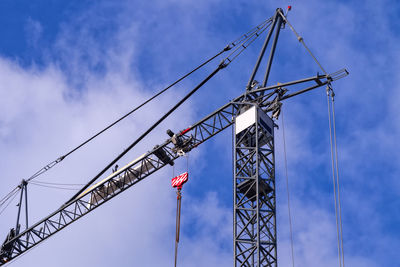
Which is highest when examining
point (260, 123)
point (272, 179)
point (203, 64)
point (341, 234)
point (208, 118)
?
point (203, 64)

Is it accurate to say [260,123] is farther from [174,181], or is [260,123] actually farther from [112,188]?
[112,188]

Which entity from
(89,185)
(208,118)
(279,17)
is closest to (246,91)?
(208,118)

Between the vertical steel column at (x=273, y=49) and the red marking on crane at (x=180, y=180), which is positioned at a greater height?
the vertical steel column at (x=273, y=49)

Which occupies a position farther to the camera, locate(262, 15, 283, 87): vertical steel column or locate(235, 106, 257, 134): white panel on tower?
locate(262, 15, 283, 87): vertical steel column

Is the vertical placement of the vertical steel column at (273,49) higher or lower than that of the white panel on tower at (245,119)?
higher

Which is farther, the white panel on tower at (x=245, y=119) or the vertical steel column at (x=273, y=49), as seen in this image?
Result: the vertical steel column at (x=273, y=49)

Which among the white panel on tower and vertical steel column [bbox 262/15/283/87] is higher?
vertical steel column [bbox 262/15/283/87]

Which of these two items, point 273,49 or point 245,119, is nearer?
point 245,119

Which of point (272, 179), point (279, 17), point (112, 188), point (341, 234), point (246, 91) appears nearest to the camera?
point (341, 234)

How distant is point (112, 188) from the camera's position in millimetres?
69375

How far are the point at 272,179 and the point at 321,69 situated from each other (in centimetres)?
914

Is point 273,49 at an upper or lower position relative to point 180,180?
upper

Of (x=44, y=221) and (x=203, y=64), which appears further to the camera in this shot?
(x=44, y=221)

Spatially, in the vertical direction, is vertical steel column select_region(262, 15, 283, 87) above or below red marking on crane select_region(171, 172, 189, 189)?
above
